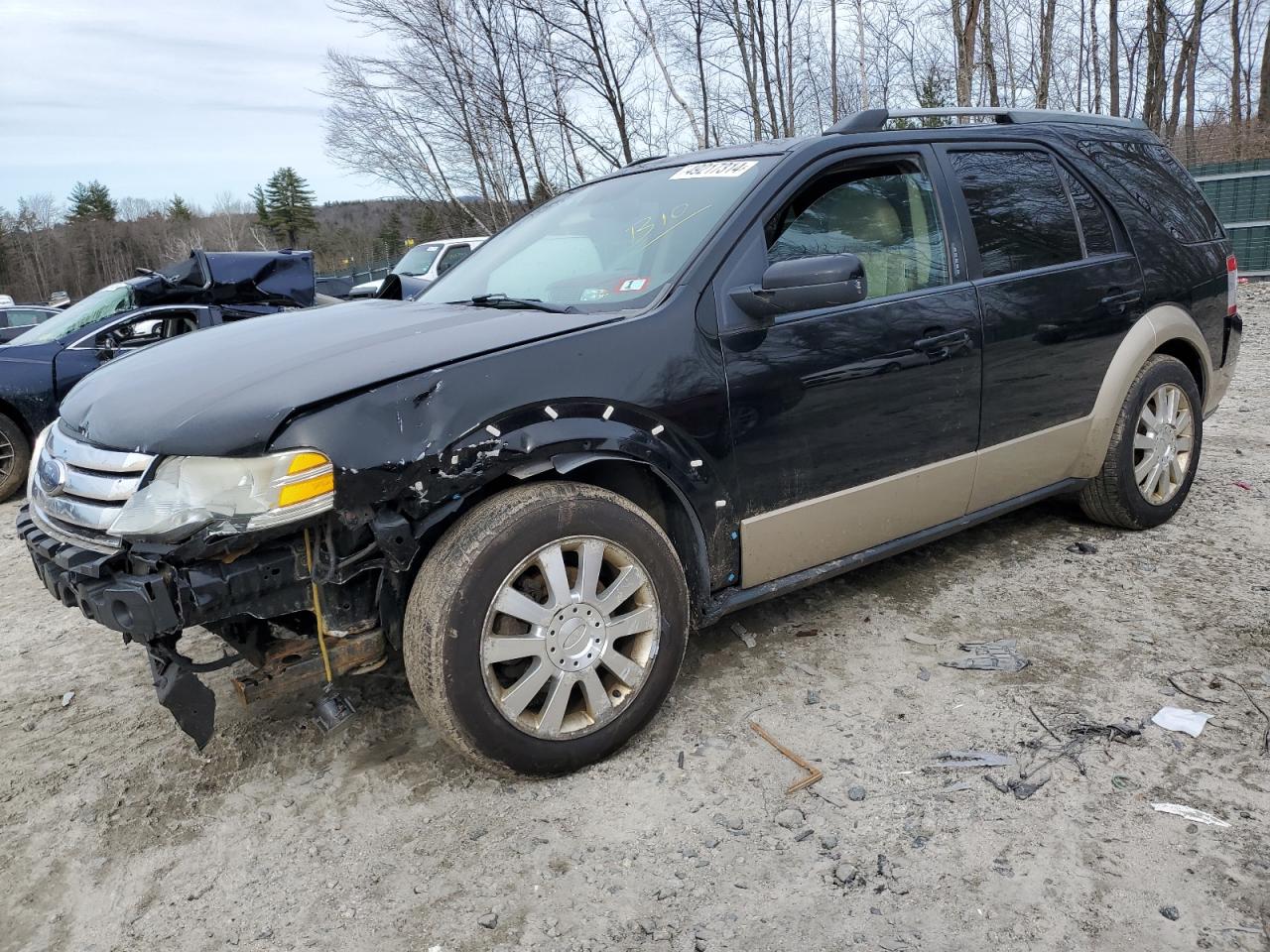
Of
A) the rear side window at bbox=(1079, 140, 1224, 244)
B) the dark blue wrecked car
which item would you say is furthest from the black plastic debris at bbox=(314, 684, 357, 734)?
the dark blue wrecked car

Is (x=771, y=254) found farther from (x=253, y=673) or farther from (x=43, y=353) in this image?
(x=43, y=353)

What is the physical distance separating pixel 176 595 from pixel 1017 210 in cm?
343

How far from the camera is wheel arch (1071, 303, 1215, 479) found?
3.90 metres

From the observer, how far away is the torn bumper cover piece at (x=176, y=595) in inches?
82.0

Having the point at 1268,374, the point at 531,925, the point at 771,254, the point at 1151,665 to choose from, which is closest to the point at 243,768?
the point at 531,925

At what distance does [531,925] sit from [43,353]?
7.26m

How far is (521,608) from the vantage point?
94.4 inches

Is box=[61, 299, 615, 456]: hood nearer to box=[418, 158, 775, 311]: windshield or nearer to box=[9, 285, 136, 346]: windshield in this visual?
box=[418, 158, 775, 311]: windshield

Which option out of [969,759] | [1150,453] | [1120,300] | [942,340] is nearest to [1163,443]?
[1150,453]

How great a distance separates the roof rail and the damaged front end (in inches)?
91.7

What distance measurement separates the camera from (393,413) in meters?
2.23

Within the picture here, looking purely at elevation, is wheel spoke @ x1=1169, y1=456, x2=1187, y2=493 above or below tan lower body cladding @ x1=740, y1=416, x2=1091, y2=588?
below

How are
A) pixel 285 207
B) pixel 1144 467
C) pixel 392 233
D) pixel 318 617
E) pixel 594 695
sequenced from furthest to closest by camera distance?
1. pixel 285 207
2. pixel 392 233
3. pixel 1144 467
4. pixel 594 695
5. pixel 318 617

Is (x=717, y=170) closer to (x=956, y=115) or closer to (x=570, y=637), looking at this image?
(x=956, y=115)
